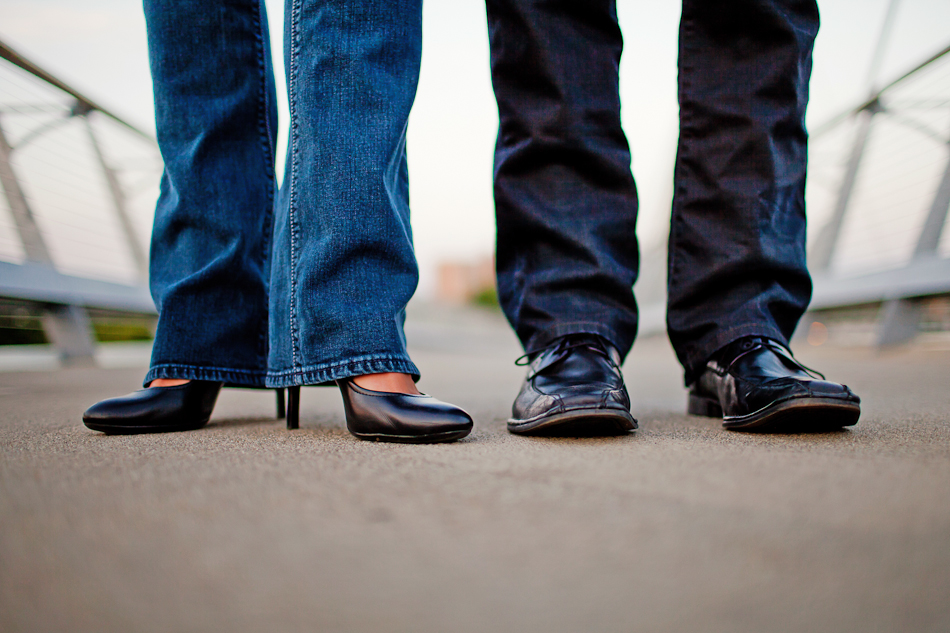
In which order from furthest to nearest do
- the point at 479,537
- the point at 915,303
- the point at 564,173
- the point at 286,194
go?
the point at 915,303 < the point at 564,173 < the point at 286,194 < the point at 479,537

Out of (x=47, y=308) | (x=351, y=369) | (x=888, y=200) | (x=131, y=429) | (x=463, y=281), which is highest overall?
(x=888, y=200)

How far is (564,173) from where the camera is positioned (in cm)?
84

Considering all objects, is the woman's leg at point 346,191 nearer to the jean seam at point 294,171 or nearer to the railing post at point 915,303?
the jean seam at point 294,171

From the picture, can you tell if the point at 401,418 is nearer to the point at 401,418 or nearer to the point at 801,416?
the point at 401,418

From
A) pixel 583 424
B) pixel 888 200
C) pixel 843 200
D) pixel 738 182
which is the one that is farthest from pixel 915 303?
pixel 583 424

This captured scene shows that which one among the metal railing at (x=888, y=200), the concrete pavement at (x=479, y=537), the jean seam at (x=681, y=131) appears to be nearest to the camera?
the concrete pavement at (x=479, y=537)

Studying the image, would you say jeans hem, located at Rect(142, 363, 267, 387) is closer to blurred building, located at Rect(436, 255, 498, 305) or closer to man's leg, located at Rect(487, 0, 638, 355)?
man's leg, located at Rect(487, 0, 638, 355)

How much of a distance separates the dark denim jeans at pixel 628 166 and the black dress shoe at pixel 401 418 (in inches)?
8.7

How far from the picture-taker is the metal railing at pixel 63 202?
200cm

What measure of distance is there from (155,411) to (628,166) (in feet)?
2.45

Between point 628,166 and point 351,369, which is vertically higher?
point 628,166

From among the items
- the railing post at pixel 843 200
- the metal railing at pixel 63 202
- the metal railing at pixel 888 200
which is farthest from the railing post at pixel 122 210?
the railing post at pixel 843 200

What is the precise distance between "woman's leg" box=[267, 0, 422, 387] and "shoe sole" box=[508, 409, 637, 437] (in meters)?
0.17

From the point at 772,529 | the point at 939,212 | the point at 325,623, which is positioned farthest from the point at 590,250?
the point at 939,212
